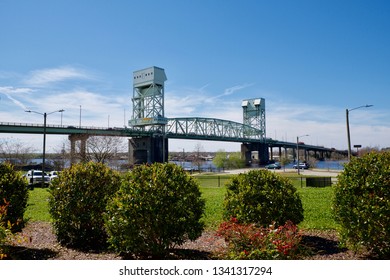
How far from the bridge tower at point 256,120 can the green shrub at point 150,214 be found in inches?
4550

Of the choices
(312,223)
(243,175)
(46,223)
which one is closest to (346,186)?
(243,175)

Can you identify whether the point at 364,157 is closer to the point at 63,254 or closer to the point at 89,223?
the point at 89,223

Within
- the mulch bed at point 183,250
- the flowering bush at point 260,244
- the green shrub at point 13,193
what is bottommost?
the mulch bed at point 183,250

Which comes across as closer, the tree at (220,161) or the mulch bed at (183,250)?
the mulch bed at (183,250)

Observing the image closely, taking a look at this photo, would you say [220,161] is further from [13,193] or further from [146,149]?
[13,193]

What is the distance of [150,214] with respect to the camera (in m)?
6.44

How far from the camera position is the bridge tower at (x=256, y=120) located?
12219cm

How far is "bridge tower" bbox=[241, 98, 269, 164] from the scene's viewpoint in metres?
122

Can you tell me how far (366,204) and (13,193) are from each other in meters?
8.27

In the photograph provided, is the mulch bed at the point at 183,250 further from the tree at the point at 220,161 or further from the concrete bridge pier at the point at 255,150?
the concrete bridge pier at the point at 255,150

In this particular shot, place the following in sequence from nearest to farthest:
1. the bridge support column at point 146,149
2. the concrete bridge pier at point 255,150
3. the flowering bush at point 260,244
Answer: the flowering bush at point 260,244, the bridge support column at point 146,149, the concrete bridge pier at point 255,150

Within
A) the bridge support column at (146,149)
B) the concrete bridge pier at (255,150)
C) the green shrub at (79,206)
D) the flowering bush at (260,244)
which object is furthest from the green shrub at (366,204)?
the concrete bridge pier at (255,150)

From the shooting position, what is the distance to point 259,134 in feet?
467
